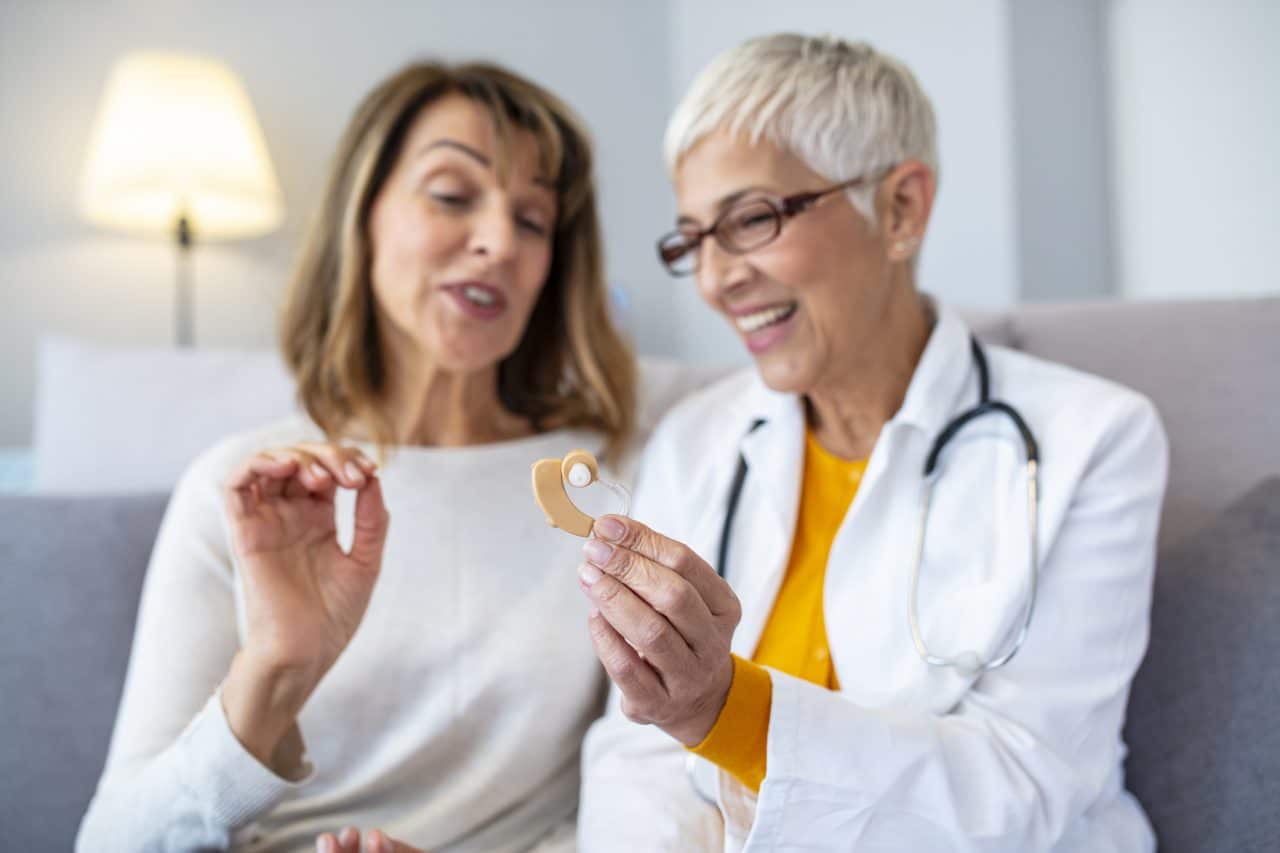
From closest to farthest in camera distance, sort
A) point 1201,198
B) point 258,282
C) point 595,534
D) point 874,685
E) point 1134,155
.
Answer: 1. point 595,534
2. point 874,685
3. point 1201,198
4. point 1134,155
5. point 258,282

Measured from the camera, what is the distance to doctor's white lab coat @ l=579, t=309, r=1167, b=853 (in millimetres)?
931

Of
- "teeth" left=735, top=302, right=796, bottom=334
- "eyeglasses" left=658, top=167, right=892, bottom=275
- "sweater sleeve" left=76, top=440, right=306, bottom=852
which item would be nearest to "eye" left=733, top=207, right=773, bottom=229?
"eyeglasses" left=658, top=167, right=892, bottom=275

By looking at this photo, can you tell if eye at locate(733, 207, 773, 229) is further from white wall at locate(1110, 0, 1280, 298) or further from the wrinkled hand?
white wall at locate(1110, 0, 1280, 298)

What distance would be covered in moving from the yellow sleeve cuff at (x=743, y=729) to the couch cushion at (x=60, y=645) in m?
1.00

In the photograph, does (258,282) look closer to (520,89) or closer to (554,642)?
(520,89)

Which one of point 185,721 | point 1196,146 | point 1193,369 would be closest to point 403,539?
point 185,721

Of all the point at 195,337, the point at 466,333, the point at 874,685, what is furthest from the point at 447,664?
the point at 195,337

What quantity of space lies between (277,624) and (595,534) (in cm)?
53

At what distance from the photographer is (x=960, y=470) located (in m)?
1.18

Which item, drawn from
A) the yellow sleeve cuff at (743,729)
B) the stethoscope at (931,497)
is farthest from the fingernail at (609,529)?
the stethoscope at (931,497)

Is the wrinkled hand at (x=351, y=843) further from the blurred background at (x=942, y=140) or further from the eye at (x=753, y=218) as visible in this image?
the blurred background at (x=942, y=140)

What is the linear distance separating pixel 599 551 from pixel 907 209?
0.77m

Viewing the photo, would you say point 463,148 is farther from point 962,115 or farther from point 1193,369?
point 962,115

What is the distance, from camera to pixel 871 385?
131 cm
